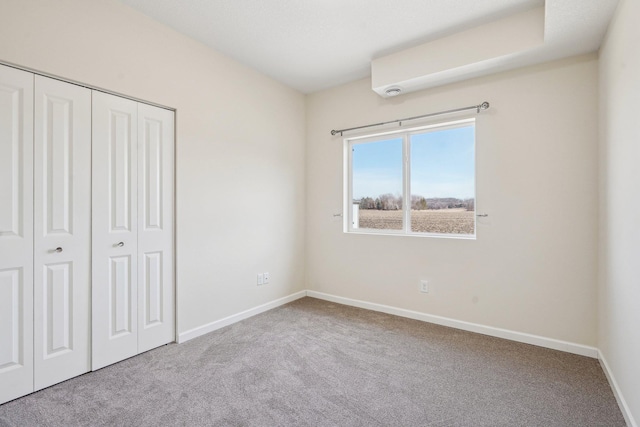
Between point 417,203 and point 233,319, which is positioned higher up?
point 417,203

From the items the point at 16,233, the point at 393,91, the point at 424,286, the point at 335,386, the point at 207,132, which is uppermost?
the point at 393,91

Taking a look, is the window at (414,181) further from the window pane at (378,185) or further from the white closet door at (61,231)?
the white closet door at (61,231)

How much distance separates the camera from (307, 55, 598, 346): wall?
2.52 m

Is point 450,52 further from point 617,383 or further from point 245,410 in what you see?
point 245,410

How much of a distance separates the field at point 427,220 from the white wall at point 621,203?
1.05m

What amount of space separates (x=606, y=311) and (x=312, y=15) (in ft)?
10.3

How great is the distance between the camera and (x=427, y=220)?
337cm

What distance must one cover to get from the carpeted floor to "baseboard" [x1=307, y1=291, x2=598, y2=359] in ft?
0.27

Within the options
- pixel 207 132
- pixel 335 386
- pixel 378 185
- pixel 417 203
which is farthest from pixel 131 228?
pixel 417 203

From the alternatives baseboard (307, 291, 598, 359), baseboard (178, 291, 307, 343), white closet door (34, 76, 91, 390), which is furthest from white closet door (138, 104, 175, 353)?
baseboard (307, 291, 598, 359)

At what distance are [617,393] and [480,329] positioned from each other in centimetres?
108

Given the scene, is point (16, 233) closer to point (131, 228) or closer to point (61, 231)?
point (61, 231)

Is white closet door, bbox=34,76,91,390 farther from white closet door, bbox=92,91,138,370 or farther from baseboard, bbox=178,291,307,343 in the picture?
baseboard, bbox=178,291,307,343

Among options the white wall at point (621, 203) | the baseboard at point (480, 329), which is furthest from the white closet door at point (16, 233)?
the white wall at point (621, 203)
